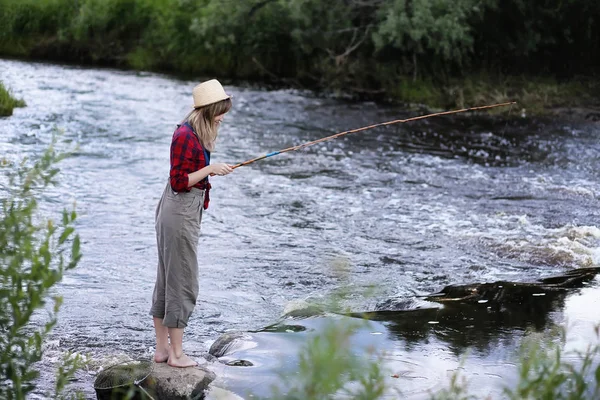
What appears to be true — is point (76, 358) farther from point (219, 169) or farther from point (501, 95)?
point (501, 95)

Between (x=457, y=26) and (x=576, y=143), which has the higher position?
(x=457, y=26)

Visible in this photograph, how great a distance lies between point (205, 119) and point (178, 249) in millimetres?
819

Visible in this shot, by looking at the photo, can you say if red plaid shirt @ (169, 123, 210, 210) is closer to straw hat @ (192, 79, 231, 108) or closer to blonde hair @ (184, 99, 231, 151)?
blonde hair @ (184, 99, 231, 151)

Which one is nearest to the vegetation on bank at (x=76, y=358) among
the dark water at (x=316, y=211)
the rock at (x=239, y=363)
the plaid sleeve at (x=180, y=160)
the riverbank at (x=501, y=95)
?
the dark water at (x=316, y=211)

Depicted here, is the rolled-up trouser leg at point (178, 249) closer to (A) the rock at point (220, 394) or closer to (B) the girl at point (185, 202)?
(B) the girl at point (185, 202)

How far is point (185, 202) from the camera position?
5.23 m

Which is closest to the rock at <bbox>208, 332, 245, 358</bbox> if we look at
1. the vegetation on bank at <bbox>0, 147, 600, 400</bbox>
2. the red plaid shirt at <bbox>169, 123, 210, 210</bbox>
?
the red plaid shirt at <bbox>169, 123, 210, 210</bbox>

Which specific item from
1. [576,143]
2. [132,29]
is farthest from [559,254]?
Result: [132,29]

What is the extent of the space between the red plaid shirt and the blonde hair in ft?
0.12

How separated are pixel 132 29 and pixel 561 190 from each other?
20.6 meters

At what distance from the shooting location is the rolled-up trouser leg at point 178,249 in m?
5.22

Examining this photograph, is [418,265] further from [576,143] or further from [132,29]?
[132,29]

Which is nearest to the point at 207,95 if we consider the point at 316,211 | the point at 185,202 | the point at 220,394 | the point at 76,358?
the point at 185,202

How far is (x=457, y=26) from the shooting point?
19.5 m
